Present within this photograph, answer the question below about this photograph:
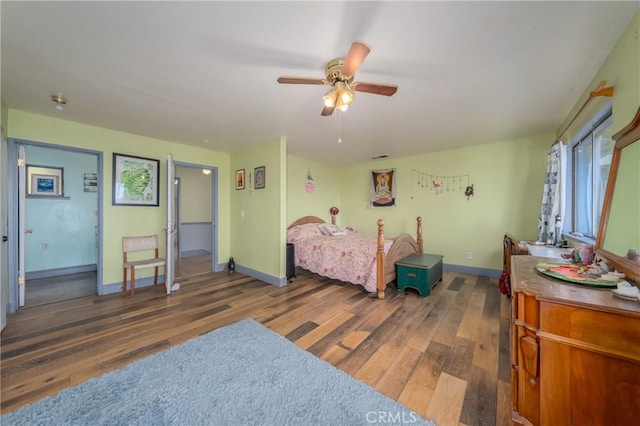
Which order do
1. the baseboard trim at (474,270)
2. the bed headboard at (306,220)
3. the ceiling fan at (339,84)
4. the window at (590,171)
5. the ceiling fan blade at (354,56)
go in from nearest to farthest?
the ceiling fan blade at (354,56)
the ceiling fan at (339,84)
the window at (590,171)
the baseboard trim at (474,270)
the bed headboard at (306,220)

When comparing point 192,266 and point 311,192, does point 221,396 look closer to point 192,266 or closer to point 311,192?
point 192,266

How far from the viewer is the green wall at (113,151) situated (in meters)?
2.78

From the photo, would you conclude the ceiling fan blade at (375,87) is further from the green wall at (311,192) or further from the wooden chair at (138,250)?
the wooden chair at (138,250)

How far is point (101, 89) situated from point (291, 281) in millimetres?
3255

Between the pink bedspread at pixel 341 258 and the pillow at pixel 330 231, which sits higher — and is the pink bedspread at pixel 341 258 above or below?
below

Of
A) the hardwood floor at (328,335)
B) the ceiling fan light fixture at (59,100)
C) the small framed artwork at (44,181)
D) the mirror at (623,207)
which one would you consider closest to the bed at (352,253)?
the hardwood floor at (328,335)

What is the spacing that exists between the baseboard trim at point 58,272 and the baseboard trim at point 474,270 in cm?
683

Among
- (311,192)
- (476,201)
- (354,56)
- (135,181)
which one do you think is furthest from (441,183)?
(135,181)

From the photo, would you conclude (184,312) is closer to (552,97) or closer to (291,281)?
(291,281)

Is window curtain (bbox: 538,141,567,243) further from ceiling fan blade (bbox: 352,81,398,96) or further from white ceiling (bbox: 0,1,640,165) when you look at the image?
ceiling fan blade (bbox: 352,81,398,96)

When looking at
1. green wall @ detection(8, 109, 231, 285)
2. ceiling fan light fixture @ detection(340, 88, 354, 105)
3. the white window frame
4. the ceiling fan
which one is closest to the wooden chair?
green wall @ detection(8, 109, 231, 285)

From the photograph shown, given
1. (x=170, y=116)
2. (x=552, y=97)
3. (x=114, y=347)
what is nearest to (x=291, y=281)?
(x=114, y=347)

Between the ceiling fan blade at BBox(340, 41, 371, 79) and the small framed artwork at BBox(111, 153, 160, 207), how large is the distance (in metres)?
3.52

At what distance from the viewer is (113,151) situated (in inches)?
131
